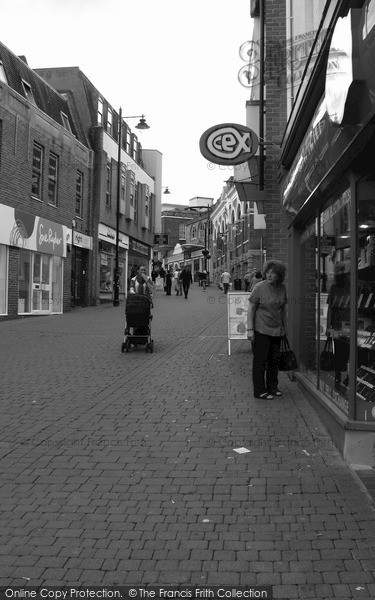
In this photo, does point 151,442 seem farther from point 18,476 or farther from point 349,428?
point 349,428

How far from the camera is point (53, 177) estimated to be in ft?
72.2

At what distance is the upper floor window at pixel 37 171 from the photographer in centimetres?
2020

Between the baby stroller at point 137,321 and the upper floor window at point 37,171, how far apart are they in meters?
10.5

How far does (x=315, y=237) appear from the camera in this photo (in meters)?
7.05

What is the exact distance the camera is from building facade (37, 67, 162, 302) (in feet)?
90.3

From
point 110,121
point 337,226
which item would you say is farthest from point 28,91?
point 337,226

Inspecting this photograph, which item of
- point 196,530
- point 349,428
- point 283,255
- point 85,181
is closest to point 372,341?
point 349,428

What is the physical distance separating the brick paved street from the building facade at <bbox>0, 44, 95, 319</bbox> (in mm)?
11074

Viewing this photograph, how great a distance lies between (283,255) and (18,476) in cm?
721

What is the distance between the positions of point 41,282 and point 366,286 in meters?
17.4

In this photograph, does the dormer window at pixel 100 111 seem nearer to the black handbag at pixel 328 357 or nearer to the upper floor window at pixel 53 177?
the upper floor window at pixel 53 177

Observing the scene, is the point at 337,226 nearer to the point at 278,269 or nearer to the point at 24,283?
the point at 278,269

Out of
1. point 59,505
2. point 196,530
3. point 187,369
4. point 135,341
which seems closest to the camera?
point 196,530

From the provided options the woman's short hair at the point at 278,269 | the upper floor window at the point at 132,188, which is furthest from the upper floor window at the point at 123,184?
the woman's short hair at the point at 278,269
